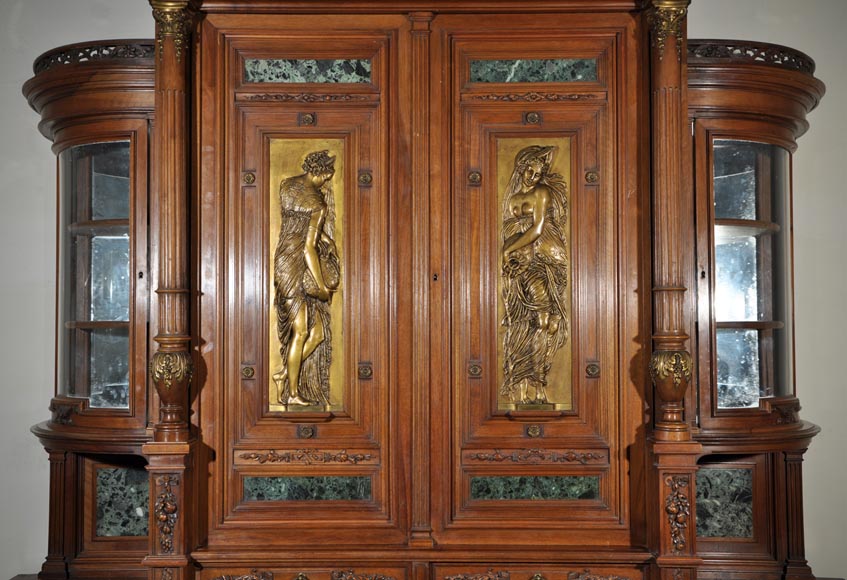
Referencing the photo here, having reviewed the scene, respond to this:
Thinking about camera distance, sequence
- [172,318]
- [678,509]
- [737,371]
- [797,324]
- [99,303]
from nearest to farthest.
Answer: [678,509] → [172,318] → [737,371] → [99,303] → [797,324]

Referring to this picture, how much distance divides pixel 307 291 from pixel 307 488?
94 cm

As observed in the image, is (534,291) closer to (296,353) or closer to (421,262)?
(421,262)

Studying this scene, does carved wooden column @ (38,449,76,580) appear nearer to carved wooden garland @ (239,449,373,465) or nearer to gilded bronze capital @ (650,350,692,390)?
carved wooden garland @ (239,449,373,465)

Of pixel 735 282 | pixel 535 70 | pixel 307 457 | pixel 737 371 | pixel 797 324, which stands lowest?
pixel 307 457

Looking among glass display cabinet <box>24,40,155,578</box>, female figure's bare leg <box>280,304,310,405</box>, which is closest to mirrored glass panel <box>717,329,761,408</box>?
female figure's bare leg <box>280,304,310,405</box>

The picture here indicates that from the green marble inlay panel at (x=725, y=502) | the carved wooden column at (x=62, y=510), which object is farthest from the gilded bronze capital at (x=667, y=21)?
the carved wooden column at (x=62, y=510)

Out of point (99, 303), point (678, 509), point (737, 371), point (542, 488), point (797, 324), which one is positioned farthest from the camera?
point (797, 324)

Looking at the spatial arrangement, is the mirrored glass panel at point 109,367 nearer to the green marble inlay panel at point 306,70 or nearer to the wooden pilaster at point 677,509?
→ the green marble inlay panel at point 306,70

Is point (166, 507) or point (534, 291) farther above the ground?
point (534, 291)

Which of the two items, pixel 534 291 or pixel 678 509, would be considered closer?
pixel 678 509

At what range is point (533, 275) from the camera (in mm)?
4305

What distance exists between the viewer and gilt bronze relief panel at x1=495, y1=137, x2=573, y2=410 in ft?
14.1

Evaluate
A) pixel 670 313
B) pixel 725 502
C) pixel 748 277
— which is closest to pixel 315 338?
pixel 670 313

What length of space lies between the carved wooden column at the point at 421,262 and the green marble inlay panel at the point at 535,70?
0.27 meters
